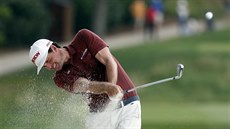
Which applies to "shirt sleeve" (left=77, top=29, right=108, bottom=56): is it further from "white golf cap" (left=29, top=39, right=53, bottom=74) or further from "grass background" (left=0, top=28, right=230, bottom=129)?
"grass background" (left=0, top=28, right=230, bottom=129)

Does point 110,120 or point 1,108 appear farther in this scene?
point 1,108

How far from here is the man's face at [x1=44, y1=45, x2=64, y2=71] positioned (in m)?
9.31

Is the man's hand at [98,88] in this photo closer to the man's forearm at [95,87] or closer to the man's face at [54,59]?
the man's forearm at [95,87]

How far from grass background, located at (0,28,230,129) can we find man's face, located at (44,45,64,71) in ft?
2.97

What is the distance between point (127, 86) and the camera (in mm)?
9523

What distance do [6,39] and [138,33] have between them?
834 cm

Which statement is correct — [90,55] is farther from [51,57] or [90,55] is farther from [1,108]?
[1,108]

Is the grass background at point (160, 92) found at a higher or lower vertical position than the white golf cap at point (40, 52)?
lower

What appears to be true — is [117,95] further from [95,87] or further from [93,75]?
[93,75]

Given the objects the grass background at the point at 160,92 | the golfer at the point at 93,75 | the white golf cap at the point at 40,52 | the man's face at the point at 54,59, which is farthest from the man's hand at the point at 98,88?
the grass background at the point at 160,92

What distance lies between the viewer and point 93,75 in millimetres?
9555

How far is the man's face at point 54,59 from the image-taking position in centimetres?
931

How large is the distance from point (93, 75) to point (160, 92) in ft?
52.7

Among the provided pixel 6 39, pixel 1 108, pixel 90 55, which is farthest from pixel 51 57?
pixel 6 39
